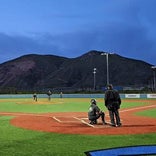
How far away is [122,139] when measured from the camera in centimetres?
1365

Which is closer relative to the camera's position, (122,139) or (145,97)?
(122,139)

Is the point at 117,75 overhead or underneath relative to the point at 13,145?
overhead

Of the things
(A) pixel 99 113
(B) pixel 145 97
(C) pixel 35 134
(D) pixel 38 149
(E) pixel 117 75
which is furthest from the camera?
(E) pixel 117 75

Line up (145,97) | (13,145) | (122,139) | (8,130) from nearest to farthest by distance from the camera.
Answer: (13,145), (122,139), (8,130), (145,97)

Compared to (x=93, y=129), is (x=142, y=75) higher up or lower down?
higher up

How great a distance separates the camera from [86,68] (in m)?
199

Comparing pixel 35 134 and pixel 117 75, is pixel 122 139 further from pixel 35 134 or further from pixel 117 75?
pixel 117 75

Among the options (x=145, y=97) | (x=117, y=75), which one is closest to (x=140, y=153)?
(x=145, y=97)

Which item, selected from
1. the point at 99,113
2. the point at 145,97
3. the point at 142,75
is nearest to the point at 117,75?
the point at 142,75

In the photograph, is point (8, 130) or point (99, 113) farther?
point (99, 113)

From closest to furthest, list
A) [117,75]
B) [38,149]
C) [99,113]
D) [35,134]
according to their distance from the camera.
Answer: [38,149] → [35,134] → [99,113] → [117,75]

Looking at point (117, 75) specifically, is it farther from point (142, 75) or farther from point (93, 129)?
point (93, 129)

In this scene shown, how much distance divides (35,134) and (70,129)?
2026 mm

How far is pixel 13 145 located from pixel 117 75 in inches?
7231
